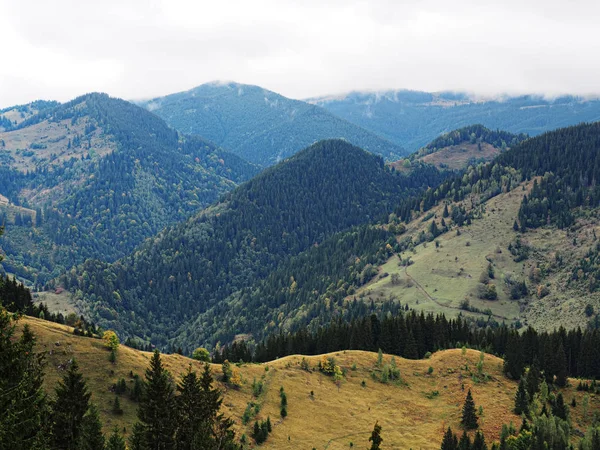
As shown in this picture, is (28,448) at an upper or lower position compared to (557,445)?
upper

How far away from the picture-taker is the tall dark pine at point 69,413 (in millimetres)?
→ 59156

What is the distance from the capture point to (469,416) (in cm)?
12125

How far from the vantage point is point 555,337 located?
171m

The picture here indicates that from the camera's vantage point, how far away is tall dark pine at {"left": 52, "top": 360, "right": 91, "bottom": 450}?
59.2 meters

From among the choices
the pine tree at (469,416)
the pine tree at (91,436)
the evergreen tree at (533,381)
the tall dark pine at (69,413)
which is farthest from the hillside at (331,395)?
the pine tree at (91,436)

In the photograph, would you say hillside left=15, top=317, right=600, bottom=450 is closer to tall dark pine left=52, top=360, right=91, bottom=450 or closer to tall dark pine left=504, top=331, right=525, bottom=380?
tall dark pine left=504, top=331, right=525, bottom=380

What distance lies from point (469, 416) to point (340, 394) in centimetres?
2936

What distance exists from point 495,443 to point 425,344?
70415 mm

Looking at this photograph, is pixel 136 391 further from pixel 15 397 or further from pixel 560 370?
pixel 560 370

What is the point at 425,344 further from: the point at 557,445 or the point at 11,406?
the point at 11,406

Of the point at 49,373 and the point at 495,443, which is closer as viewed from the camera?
the point at 49,373

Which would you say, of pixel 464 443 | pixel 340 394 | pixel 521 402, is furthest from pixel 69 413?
pixel 521 402

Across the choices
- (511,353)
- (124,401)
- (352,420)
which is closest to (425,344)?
(511,353)

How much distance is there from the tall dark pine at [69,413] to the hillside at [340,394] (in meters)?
33.7
